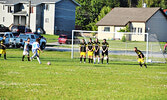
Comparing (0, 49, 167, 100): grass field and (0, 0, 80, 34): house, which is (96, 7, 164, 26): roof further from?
(0, 49, 167, 100): grass field

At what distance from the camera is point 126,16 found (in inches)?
2753

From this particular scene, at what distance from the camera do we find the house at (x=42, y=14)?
7250 cm

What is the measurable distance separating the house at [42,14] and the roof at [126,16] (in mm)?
9286

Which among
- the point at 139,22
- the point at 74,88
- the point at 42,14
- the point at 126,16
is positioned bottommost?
the point at 74,88

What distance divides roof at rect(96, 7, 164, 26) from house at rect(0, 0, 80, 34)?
30.5 feet

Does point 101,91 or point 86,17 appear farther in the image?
point 86,17

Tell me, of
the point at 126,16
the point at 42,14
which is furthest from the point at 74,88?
the point at 42,14

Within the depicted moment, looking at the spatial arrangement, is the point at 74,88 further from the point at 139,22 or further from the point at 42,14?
the point at 42,14

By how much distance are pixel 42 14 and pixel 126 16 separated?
1712 cm

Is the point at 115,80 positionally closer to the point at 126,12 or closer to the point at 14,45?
the point at 14,45

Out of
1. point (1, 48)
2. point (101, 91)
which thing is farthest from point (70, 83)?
point (1, 48)

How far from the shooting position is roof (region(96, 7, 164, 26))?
66938 mm

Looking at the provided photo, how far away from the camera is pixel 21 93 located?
11.8 m

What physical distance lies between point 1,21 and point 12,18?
3.64m
